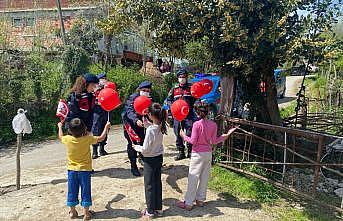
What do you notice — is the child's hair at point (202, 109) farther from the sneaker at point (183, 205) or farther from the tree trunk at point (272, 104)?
the tree trunk at point (272, 104)

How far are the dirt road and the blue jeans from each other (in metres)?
0.37

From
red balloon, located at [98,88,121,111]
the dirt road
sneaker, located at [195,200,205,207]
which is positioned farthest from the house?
sneaker, located at [195,200,205,207]

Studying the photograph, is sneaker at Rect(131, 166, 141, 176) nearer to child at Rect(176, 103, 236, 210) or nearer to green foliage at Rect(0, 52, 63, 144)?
child at Rect(176, 103, 236, 210)

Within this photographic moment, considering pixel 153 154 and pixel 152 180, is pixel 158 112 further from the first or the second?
pixel 152 180

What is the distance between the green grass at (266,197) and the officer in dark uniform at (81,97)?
8.02 ft

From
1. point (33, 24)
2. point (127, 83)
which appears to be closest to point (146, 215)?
point (127, 83)

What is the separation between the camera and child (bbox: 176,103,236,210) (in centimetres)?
486

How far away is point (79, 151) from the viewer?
15.0ft

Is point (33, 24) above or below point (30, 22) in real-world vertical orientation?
below

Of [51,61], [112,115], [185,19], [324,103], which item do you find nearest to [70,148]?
[185,19]

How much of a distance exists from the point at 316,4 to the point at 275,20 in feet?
3.26

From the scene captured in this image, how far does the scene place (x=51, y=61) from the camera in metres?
13.5

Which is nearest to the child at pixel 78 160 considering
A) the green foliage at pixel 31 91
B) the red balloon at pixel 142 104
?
the red balloon at pixel 142 104

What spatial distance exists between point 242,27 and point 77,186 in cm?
332
